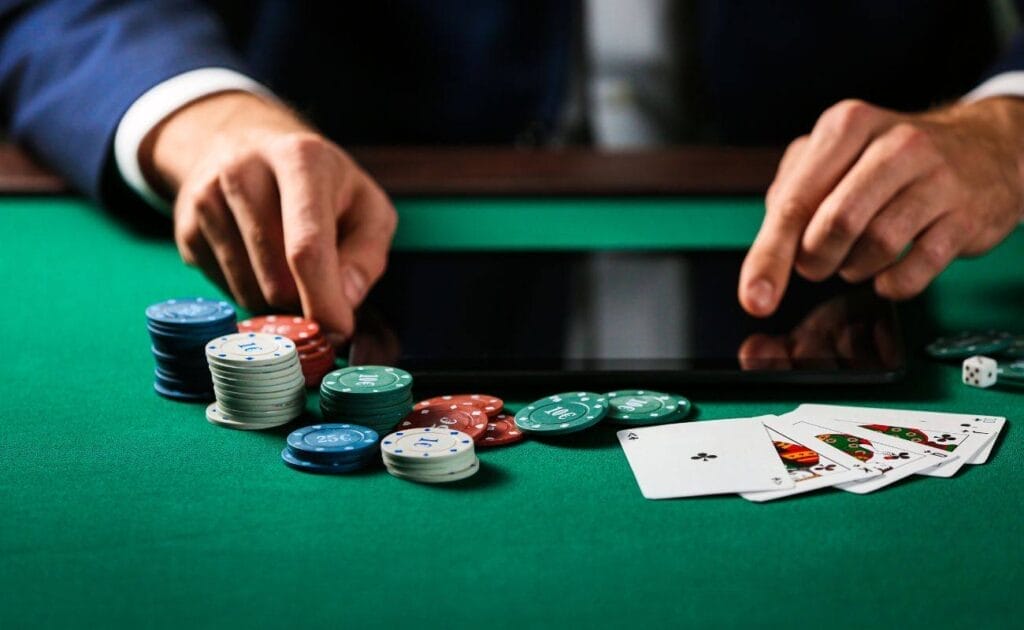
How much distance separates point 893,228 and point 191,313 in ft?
3.05

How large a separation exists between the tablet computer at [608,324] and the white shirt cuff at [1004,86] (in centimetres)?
73

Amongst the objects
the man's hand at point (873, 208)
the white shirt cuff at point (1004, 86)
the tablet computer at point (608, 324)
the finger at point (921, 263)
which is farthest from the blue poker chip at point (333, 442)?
the white shirt cuff at point (1004, 86)

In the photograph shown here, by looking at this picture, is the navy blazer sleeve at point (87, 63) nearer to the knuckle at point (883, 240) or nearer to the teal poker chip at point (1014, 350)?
the knuckle at point (883, 240)

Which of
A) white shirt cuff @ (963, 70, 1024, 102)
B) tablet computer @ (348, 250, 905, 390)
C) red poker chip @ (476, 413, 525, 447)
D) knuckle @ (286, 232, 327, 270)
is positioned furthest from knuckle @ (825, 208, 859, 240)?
white shirt cuff @ (963, 70, 1024, 102)

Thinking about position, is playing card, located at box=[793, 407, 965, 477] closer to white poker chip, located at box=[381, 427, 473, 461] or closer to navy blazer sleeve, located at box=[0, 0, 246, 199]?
white poker chip, located at box=[381, 427, 473, 461]

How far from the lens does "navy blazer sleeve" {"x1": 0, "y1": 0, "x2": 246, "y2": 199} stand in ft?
6.91

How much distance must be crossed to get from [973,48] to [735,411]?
223 centimetres

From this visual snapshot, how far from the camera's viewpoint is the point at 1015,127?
6.30 feet

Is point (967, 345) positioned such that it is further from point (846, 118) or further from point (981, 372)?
point (846, 118)

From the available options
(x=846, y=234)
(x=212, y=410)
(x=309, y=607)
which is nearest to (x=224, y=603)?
(x=309, y=607)

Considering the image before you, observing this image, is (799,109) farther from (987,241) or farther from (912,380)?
(912,380)

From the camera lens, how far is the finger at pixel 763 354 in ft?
4.35

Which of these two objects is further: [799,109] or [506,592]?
[799,109]

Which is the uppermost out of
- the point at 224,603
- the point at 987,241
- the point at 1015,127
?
the point at 1015,127
